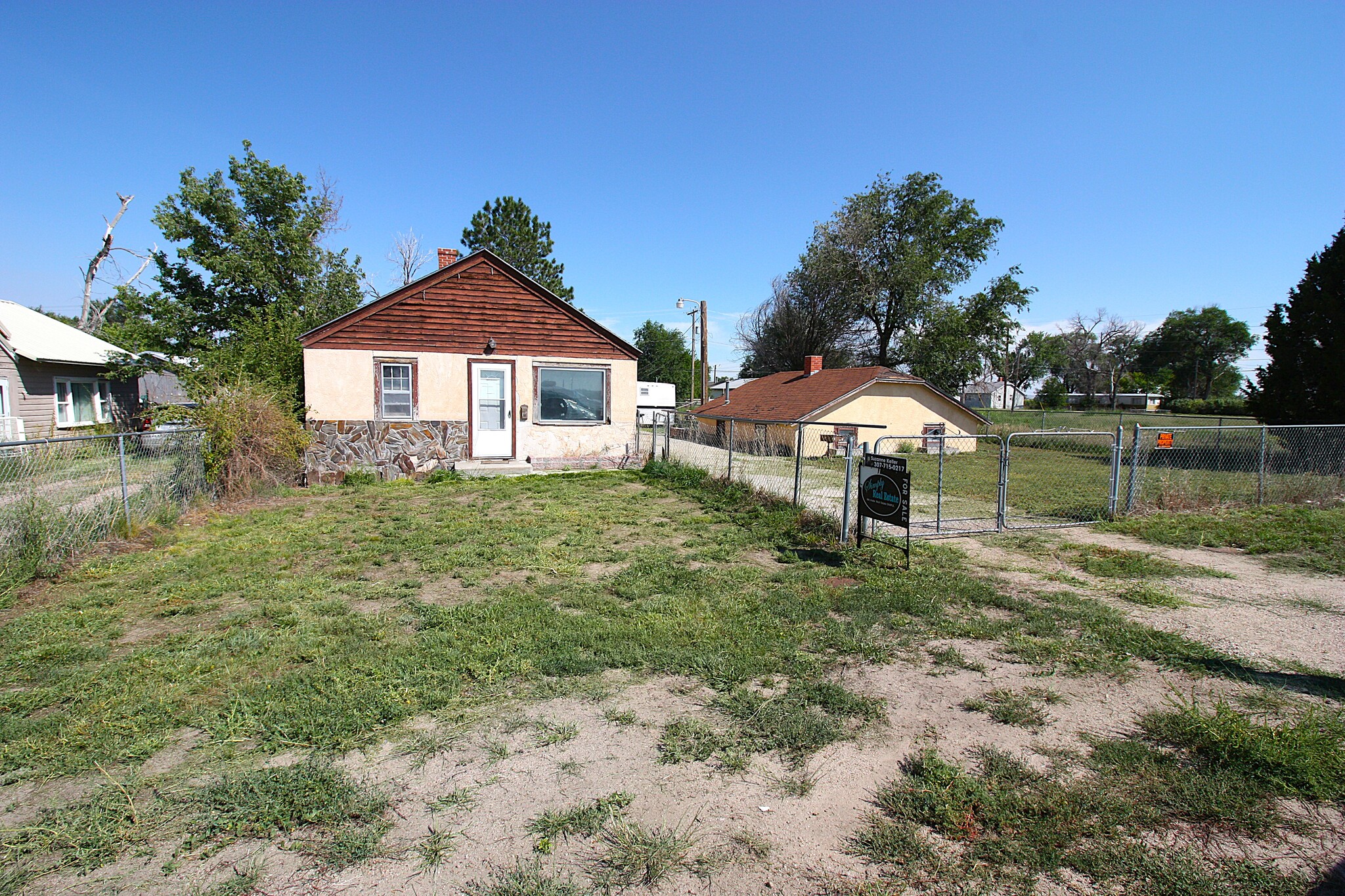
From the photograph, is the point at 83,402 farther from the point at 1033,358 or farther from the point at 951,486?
the point at 1033,358

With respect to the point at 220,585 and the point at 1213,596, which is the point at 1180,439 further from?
the point at 220,585

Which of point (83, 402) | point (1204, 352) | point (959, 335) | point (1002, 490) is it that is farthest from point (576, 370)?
point (1204, 352)

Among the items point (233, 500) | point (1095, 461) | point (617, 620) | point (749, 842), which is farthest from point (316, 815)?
point (1095, 461)

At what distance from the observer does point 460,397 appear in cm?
1398

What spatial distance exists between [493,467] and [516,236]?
21.1 m

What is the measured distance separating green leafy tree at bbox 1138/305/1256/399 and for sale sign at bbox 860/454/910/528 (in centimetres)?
9304

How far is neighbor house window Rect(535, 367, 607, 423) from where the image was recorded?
1465 centimetres

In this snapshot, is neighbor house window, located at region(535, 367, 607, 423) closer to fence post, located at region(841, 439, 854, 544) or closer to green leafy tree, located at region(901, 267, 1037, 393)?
fence post, located at region(841, 439, 854, 544)

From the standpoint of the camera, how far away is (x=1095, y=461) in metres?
19.7

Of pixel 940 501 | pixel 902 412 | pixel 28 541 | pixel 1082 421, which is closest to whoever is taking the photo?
pixel 28 541

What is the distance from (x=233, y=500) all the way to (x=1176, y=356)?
103 metres

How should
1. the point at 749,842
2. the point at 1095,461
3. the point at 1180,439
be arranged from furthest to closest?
the point at 1180,439
the point at 1095,461
the point at 749,842

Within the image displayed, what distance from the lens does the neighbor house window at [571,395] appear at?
14.6 metres

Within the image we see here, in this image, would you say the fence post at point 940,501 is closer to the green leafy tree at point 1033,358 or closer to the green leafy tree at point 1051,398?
the green leafy tree at point 1051,398
